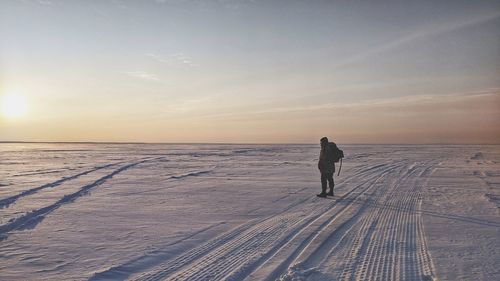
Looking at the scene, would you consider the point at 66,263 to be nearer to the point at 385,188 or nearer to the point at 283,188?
the point at 283,188

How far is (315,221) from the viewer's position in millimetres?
7152

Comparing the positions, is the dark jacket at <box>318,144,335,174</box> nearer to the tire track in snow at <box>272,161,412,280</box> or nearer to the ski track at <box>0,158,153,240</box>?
the tire track in snow at <box>272,161,412,280</box>

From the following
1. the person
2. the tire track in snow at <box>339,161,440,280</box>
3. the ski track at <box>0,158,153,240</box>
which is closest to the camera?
the tire track in snow at <box>339,161,440,280</box>

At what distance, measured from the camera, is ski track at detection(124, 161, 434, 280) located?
4441 mm

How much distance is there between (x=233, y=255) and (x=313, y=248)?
122 cm

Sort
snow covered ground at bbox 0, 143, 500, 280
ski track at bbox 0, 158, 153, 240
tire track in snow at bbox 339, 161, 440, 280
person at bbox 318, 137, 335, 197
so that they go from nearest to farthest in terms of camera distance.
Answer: tire track in snow at bbox 339, 161, 440, 280 → snow covered ground at bbox 0, 143, 500, 280 → ski track at bbox 0, 158, 153, 240 → person at bbox 318, 137, 335, 197

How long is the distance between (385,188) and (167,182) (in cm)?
826

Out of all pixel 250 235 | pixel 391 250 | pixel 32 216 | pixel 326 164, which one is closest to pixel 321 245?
pixel 391 250

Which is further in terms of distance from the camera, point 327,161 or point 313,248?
point 327,161

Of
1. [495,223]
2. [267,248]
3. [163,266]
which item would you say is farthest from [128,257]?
[495,223]

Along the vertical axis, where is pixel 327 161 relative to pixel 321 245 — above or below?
above

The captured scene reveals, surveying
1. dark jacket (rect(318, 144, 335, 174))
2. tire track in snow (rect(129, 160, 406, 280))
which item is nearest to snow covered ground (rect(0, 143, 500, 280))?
tire track in snow (rect(129, 160, 406, 280))

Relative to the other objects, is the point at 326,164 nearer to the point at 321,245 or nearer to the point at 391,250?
the point at 321,245

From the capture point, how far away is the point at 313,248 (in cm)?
537
